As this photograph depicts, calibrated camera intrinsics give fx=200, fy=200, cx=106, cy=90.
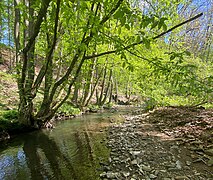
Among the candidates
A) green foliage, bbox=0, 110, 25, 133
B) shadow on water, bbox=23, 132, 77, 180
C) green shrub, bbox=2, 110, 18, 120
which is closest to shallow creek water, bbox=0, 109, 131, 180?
shadow on water, bbox=23, 132, 77, 180

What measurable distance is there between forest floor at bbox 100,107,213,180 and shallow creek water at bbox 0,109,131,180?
1.57 ft

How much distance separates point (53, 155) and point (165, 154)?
3.33m

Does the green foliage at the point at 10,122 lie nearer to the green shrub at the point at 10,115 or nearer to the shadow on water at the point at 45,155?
the green shrub at the point at 10,115

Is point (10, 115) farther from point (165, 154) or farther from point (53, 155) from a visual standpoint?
point (165, 154)

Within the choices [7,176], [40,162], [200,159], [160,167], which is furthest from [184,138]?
[7,176]

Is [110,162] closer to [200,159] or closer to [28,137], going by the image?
[200,159]

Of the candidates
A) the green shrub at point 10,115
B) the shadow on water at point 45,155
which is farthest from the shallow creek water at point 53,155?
the green shrub at point 10,115

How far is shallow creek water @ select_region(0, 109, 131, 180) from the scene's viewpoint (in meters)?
4.77

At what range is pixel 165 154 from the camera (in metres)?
5.40

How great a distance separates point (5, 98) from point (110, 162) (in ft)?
34.2

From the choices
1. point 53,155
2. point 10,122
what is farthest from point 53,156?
point 10,122

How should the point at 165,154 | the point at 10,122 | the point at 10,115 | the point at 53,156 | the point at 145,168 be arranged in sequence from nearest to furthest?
1. the point at 145,168
2. the point at 165,154
3. the point at 53,156
4. the point at 10,122
5. the point at 10,115

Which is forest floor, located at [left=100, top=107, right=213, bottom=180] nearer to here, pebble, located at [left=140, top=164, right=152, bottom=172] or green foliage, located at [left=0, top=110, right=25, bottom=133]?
pebble, located at [left=140, top=164, right=152, bottom=172]

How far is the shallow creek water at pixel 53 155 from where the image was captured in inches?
188
